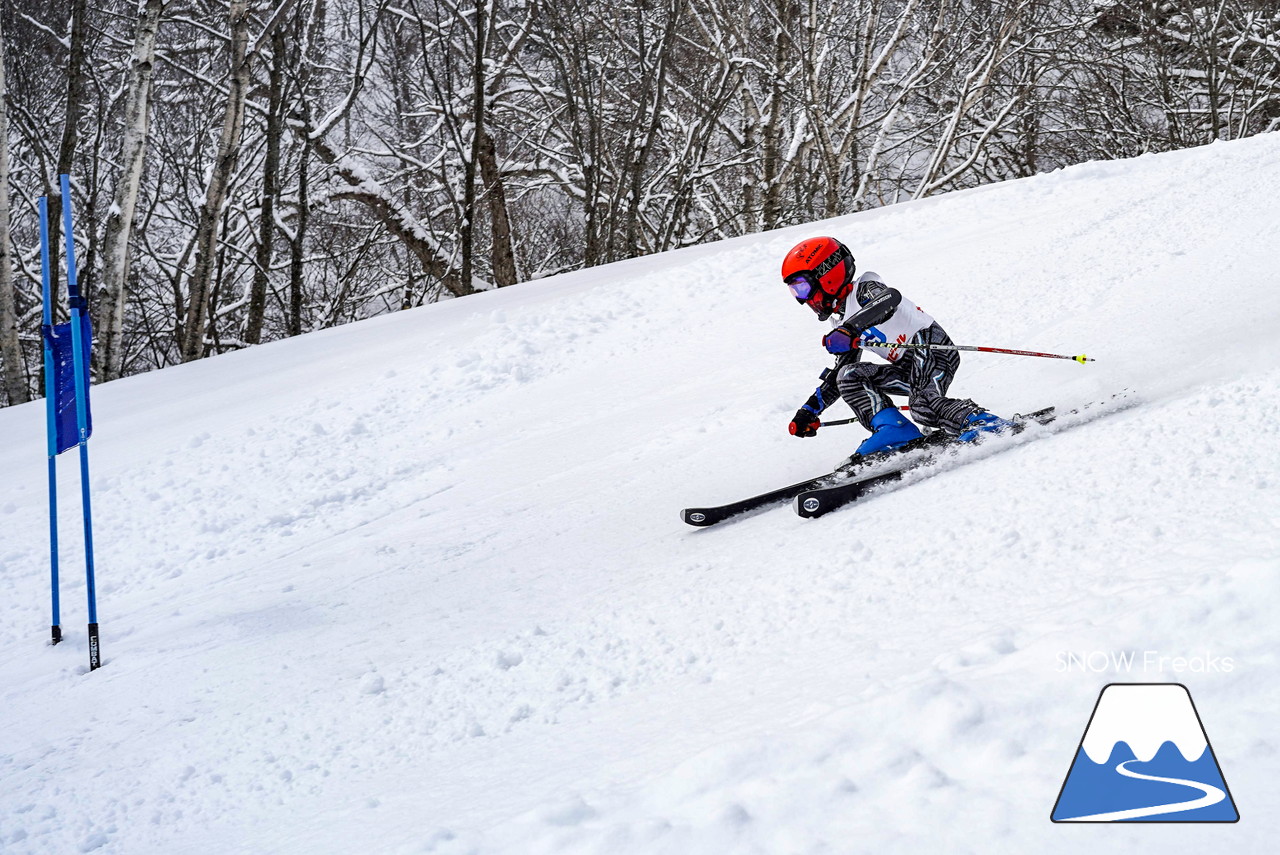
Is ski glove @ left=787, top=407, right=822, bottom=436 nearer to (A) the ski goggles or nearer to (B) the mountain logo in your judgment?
(A) the ski goggles

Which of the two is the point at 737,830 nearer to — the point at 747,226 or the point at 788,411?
the point at 788,411

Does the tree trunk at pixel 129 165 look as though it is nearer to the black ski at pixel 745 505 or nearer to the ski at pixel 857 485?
the black ski at pixel 745 505

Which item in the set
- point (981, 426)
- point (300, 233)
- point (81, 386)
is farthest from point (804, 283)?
point (300, 233)

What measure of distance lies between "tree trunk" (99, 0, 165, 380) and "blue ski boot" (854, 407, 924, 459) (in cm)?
840

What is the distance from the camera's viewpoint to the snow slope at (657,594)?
2.47 m

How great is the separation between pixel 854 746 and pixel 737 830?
0.39 metres

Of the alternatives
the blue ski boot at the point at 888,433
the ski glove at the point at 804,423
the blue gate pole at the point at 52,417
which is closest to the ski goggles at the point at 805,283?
the ski glove at the point at 804,423

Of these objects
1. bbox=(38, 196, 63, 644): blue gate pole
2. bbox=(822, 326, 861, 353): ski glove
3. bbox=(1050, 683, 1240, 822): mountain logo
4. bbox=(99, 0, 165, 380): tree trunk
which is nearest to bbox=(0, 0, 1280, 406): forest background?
Answer: bbox=(99, 0, 165, 380): tree trunk

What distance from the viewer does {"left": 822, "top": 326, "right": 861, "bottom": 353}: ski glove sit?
199 inches

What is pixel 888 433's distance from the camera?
5082 millimetres

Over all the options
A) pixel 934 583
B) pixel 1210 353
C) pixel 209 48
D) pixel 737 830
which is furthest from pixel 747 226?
pixel 737 830

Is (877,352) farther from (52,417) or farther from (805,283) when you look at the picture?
(52,417)

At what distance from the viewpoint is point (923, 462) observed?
4.89 m

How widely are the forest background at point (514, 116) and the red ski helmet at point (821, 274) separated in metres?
10.8
